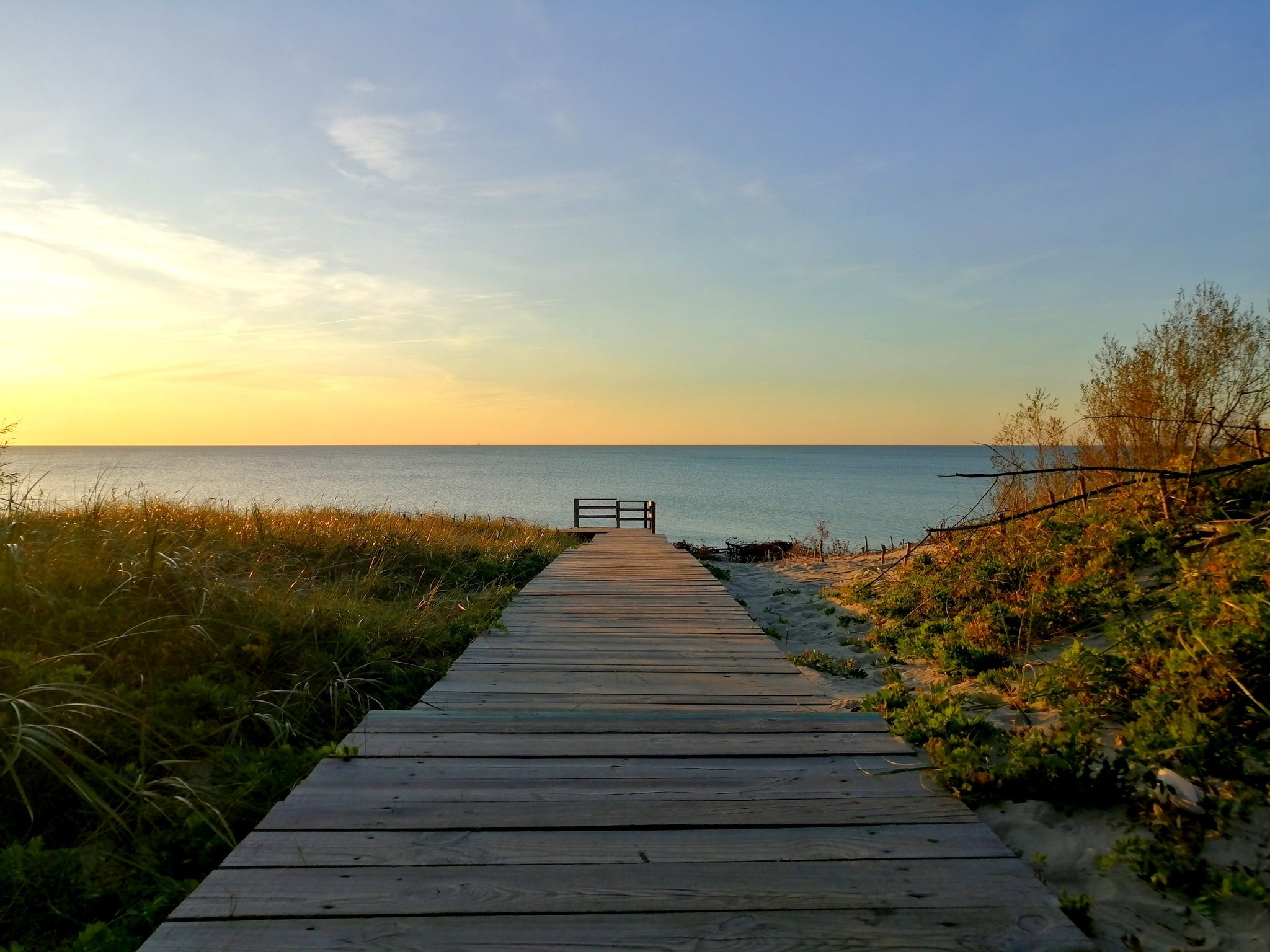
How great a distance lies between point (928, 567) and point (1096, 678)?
4.67 m

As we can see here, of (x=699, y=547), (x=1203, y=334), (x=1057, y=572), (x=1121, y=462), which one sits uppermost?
(x=1203, y=334)

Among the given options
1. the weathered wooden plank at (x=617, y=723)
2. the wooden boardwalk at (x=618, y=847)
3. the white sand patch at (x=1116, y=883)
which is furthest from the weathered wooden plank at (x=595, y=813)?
the weathered wooden plank at (x=617, y=723)

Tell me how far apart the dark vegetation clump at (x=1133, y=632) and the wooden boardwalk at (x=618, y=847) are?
0.53 metres

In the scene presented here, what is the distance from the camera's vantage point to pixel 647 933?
1.72 metres

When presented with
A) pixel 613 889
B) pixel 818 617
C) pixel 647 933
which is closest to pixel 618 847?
pixel 613 889

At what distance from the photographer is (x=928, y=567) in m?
8.14

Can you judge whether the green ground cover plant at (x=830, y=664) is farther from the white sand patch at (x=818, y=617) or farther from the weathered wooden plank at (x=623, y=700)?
the weathered wooden plank at (x=623, y=700)

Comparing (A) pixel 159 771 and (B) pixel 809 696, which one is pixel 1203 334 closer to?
(B) pixel 809 696

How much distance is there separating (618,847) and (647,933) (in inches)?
15.6

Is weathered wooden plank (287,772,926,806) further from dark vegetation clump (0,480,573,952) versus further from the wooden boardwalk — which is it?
dark vegetation clump (0,480,573,952)

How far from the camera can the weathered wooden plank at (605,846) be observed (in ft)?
6.66

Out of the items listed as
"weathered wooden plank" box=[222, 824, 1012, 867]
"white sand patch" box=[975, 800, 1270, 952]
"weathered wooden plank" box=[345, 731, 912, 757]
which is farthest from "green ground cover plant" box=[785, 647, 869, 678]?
"weathered wooden plank" box=[222, 824, 1012, 867]

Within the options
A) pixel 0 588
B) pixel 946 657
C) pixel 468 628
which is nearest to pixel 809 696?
pixel 946 657

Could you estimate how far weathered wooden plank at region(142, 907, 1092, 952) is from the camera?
166 centimetres
